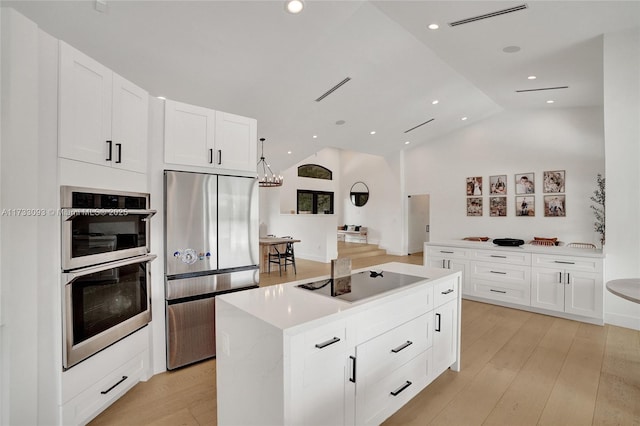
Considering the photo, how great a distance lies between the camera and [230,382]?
66.0 inches

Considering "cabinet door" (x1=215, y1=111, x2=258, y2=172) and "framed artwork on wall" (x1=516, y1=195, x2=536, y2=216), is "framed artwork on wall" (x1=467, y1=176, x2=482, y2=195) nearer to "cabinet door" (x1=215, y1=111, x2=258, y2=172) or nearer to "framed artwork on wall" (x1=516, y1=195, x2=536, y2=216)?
"framed artwork on wall" (x1=516, y1=195, x2=536, y2=216)

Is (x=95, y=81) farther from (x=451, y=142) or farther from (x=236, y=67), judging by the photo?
(x=451, y=142)

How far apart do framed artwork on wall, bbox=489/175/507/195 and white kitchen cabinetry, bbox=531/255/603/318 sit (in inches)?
141

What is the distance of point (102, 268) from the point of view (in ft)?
6.32

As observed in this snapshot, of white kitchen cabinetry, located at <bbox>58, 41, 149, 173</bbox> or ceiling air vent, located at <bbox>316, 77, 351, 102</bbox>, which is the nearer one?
white kitchen cabinetry, located at <bbox>58, 41, 149, 173</bbox>

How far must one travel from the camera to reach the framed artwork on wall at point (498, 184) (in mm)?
7247

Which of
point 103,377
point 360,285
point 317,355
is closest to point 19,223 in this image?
point 103,377

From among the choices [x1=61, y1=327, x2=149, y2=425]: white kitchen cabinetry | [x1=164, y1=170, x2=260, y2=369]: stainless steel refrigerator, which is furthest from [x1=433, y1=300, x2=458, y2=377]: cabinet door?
[x1=61, y1=327, x2=149, y2=425]: white kitchen cabinetry

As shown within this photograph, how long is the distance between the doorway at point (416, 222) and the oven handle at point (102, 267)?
8.25 m

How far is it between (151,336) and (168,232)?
0.86 metres

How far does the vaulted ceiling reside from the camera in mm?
2865

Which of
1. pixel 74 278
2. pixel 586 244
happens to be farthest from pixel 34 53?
pixel 586 244

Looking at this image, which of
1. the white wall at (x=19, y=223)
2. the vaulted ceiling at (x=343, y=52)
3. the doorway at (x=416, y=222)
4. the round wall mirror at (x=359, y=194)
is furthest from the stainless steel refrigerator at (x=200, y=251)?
the round wall mirror at (x=359, y=194)

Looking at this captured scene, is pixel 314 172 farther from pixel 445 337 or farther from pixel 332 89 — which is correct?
pixel 445 337
